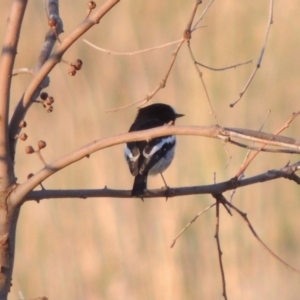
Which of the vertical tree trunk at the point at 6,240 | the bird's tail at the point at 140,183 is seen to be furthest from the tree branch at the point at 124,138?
the bird's tail at the point at 140,183

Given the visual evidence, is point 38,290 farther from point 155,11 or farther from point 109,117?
point 155,11

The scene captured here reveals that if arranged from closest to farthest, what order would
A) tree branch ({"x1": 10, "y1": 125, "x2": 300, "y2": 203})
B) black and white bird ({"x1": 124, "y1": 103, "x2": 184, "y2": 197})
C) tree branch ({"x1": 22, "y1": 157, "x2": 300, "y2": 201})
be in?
tree branch ({"x1": 10, "y1": 125, "x2": 300, "y2": 203}), tree branch ({"x1": 22, "y1": 157, "x2": 300, "y2": 201}), black and white bird ({"x1": 124, "y1": 103, "x2": 184, "y2": 197})

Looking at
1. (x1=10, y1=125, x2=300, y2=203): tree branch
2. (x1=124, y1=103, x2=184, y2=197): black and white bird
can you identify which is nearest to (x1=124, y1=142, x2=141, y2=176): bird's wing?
(x1=124, y1=103, x2=184, y2=197): black and white bird

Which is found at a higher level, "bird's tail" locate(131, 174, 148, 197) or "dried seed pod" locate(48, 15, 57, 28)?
"dried seed pod" locate(48, 15, 57, 28)

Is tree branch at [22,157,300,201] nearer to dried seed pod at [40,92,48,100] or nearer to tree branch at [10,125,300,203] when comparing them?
tree branch at [10,125,300,203]

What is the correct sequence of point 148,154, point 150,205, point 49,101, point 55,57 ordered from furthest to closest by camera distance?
1. point 150,205
2. point 148,154
3. point 49,101
4. point 55,57

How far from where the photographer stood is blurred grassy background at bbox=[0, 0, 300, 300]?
14.0 feet

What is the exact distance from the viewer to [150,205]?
171 inches

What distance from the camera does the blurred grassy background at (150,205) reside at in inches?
168

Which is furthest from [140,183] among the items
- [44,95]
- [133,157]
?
[44,95]

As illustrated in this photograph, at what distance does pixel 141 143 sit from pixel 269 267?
4.80ft

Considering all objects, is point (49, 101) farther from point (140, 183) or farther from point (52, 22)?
point (140, 183)

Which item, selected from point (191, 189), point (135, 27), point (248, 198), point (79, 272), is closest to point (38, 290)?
point (79, 272)

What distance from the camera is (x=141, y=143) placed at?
10.9 ft
